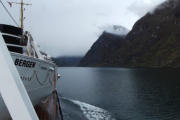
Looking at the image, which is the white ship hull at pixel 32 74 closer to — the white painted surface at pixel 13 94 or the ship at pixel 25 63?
the ship at pixel 25 63

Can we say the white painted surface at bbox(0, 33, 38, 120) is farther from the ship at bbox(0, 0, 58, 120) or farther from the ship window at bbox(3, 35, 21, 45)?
the ship window at bbox(3, 35, 21, 45)

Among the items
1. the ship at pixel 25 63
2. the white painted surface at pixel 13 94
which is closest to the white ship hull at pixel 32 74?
the ship at pixel 25 63

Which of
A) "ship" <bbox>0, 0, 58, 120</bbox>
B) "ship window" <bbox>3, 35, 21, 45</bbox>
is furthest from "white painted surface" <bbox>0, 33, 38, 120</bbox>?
"ship window" <bbox>3, 35, 21, 45</bbox>

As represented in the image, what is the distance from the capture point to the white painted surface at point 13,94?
7.24ft

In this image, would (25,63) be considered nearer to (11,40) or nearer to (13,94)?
(11,40)

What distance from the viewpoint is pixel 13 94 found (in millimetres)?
2246

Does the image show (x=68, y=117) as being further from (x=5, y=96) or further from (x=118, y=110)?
(x=5, y=96)

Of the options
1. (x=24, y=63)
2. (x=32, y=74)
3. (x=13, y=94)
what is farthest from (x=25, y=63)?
(x=13, y=94)

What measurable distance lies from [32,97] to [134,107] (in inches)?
1205

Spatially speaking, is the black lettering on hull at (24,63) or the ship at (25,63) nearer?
the black lettering on hull at (24,63)

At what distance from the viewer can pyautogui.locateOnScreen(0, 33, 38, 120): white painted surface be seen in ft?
7.24

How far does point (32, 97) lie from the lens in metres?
12.0

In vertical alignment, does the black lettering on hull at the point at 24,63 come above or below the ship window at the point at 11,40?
below

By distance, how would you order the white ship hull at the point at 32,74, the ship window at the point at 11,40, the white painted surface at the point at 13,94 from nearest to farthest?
the white painted surface at the point at 13,94 → the white ship hull at the point at 32,74 → the ship window at the point at 11,40
